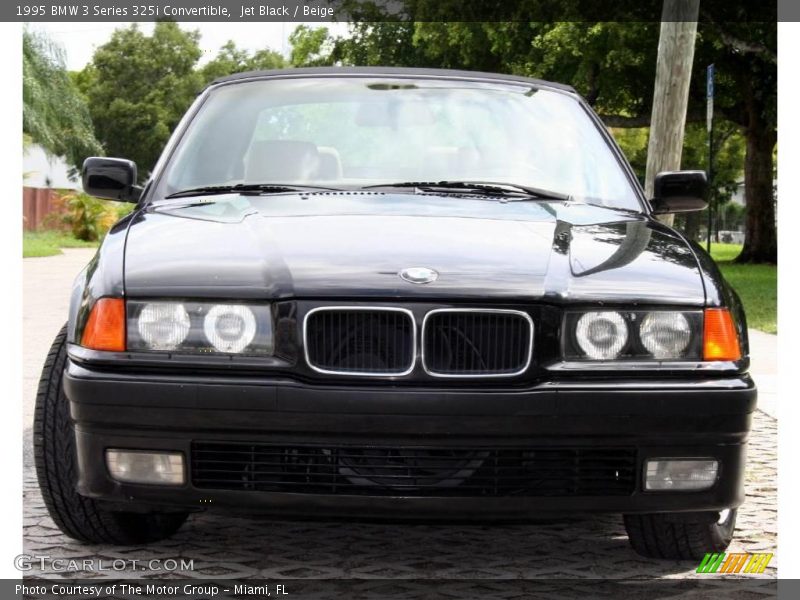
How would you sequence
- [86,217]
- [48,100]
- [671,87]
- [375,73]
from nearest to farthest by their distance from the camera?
[375,73] < [671,87] < [48,100] < [86,217]

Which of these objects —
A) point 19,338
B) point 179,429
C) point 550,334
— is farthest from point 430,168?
point 19,338

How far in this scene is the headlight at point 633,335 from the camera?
371cm

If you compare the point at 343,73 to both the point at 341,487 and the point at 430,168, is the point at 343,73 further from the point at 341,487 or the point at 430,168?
the point at 341,487

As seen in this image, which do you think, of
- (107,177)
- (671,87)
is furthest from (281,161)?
(671,87)

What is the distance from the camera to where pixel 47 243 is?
3703 cm

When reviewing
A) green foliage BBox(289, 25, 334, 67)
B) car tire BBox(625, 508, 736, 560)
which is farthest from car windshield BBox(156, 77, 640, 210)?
green foliage BBox(289, 25, 334, 67)

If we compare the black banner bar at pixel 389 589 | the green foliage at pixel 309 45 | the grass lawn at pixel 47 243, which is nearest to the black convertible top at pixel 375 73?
the black banner bar at pixel 389 589

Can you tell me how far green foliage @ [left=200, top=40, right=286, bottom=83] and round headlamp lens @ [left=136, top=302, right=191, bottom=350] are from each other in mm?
77770

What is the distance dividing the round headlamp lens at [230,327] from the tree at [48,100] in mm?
28864

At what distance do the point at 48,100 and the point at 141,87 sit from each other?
4282 cm

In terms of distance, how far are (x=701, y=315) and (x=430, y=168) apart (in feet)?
4.94

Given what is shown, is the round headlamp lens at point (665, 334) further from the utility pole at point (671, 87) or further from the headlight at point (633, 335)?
the utility pole at point (671, 87)

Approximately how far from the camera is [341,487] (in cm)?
361

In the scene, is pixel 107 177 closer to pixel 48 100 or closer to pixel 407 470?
pixel 407 470
